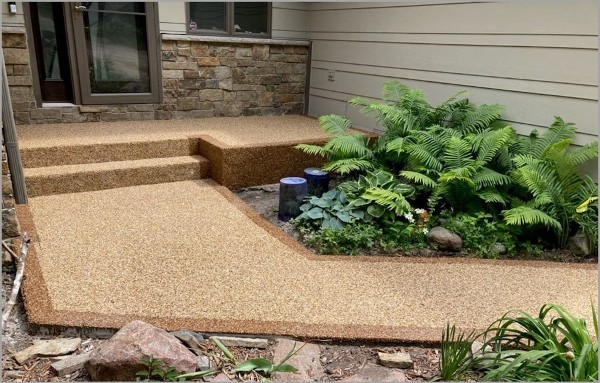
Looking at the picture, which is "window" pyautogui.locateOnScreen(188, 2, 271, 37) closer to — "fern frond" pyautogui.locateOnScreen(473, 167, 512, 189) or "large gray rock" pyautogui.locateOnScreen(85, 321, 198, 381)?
"fern frond" pyautogui.locateOnScreen(473, 167, 512, 189)

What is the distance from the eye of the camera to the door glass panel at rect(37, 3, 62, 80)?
4.45 meters

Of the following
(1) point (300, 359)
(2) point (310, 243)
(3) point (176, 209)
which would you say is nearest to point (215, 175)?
(3) point (176, 209)

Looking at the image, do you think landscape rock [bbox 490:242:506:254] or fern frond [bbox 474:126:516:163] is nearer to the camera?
Answer: landscape rock [bbox 490:242:506:254]

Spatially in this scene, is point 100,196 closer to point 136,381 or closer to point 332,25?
point 136,381

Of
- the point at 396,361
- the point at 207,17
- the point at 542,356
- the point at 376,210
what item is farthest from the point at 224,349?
the point at 207,17

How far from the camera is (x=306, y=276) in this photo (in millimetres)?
2514

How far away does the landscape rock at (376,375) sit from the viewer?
1768 mm

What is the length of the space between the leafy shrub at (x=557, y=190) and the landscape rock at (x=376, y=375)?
1.56 metres

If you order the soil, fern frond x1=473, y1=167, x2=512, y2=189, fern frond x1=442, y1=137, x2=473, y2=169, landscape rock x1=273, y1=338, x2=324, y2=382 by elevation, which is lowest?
the soil

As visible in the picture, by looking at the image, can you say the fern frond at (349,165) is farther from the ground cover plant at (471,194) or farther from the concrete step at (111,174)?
the concrete step at (111,174)

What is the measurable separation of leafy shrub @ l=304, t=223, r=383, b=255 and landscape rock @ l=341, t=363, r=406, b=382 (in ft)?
3.75

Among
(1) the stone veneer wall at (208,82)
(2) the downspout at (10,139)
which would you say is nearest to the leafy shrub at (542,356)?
(2) the downspout at (10,139)

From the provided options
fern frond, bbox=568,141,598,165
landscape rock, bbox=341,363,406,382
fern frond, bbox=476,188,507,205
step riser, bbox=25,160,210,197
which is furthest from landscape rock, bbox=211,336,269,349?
fern frond, bbox=568,141,598,165

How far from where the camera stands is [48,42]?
4.53m
